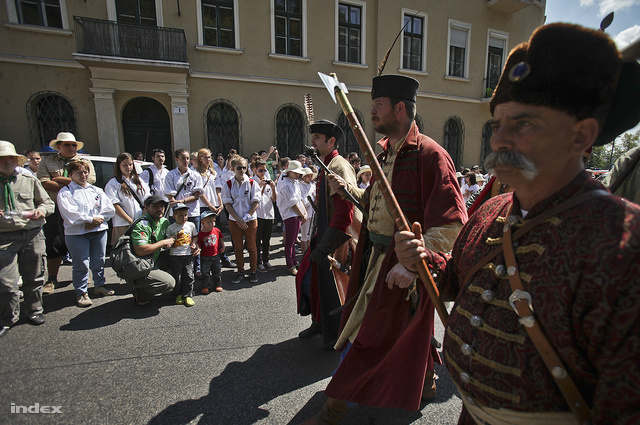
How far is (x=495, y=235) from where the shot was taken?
118cm

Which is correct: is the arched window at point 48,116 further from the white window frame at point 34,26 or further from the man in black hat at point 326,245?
the man in black hat at point 326,245

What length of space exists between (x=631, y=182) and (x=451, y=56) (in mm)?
15700

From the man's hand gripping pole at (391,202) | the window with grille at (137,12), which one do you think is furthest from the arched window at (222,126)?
the man's hand gripping pole at (391,202)

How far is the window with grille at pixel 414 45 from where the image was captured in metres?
14.3

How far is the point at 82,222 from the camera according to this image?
13.9ft

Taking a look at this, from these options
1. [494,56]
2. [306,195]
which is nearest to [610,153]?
[494,56]

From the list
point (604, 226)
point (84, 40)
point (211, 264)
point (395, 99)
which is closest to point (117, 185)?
point (211, 264)

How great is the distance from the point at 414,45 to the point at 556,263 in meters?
15.7

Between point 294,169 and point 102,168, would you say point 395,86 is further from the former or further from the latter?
point 102,168

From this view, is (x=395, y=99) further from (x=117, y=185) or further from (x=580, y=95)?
(x=117, y=185)

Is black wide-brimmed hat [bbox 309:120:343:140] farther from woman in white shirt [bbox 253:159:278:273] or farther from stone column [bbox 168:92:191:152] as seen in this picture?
stone column [bbox 168:92:191:152]

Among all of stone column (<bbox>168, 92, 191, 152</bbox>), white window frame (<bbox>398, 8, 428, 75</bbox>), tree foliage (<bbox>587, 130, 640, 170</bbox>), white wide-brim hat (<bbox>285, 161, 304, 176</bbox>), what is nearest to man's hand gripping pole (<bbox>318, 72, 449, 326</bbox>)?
white wide-brim hat (<bbox>285, 161, 304, 176</bbox>)

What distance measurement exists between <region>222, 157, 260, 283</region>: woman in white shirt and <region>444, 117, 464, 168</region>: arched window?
12.3m

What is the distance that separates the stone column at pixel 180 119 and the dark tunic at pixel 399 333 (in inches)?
412
